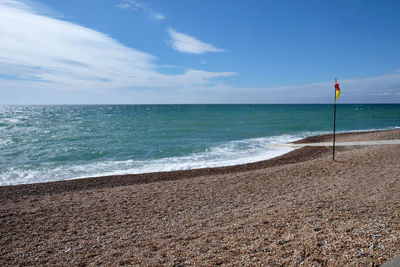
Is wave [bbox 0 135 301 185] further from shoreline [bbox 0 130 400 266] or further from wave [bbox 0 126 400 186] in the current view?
shoreline [bbox 0 130 400 266]

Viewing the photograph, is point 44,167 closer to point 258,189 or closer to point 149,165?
point 149,165

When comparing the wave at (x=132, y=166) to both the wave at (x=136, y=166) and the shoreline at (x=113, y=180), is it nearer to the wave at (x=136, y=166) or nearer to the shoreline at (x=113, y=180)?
the wave at (x=136, y=166)

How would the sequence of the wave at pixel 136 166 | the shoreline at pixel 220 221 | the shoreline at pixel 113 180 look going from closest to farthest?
the shoreline at pixel 220 221, the shoreline at pixel 113 180, the wave at pixel 136 166

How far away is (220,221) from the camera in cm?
526

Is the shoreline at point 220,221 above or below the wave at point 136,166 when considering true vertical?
above

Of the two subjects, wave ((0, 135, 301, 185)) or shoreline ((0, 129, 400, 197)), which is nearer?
shoreline ((0, 129, 400, 197))

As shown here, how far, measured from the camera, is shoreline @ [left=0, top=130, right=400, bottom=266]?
3.64 m

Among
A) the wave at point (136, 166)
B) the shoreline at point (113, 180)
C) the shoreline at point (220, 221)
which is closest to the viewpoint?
the shoreline at point (220, 221)

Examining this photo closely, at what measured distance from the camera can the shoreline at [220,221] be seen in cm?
364

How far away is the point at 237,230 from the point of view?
180 inches

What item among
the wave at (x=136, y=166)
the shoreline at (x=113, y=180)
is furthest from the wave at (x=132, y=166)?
the shoreline at (x=113, y=180)

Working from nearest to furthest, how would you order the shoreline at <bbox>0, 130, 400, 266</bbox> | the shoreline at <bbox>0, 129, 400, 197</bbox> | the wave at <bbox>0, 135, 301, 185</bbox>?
the shoreline at <bbox>0, 130, 400, 266</bbox> < the shoreline at <bbox>0, 129, 400, 197</bbox> < the wave at <bbox>0, 135, 301, 185</bbox>

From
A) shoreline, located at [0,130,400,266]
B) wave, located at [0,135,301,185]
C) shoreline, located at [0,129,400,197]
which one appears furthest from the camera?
wave, located at [0,135,301,185]

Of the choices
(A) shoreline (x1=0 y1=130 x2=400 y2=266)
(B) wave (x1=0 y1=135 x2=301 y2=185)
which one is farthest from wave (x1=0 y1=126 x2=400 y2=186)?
(A) shoreline (x1=0 y1=130 x2=400 y2=266)
